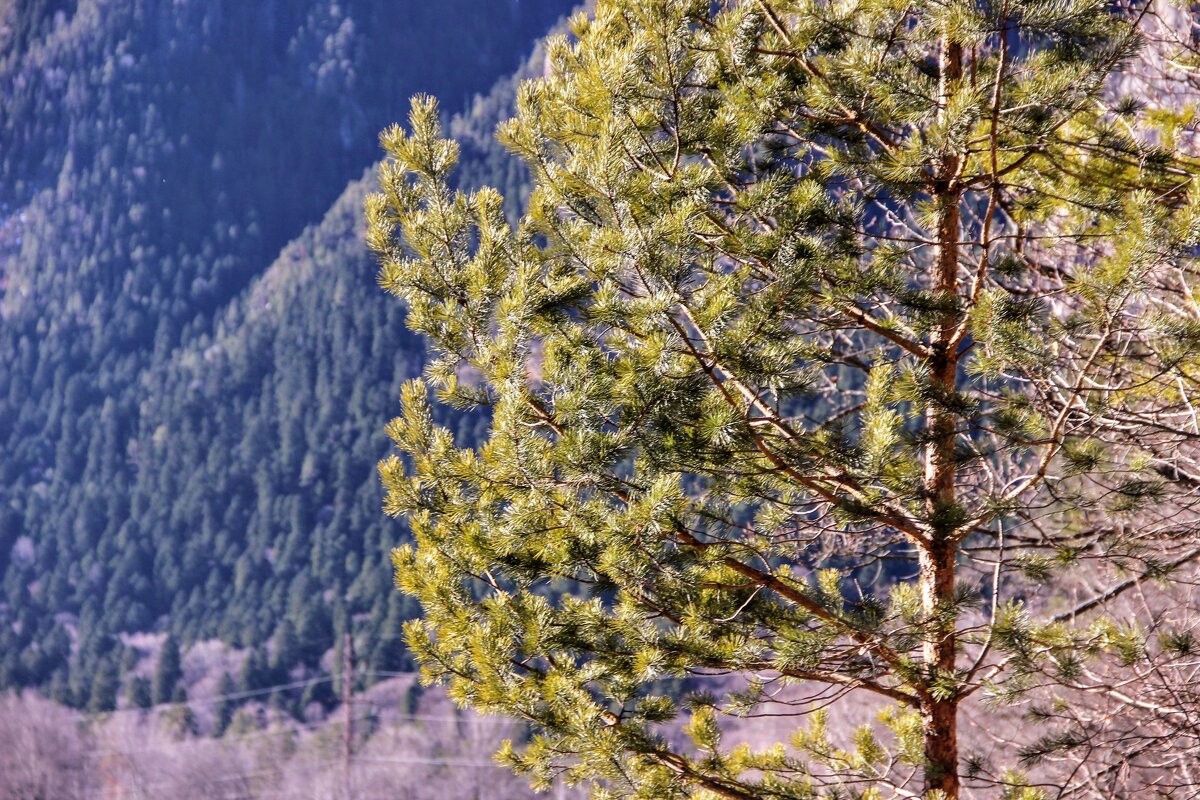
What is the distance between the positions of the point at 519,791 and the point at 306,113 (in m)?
39.9

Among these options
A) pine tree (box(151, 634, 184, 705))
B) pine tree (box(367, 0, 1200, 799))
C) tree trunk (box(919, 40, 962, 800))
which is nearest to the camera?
pine tree (box(367, 0, 1200, 799))

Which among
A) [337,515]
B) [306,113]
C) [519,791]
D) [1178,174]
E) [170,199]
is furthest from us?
[306,113]

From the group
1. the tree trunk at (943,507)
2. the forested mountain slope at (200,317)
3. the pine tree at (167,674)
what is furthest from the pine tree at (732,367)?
the pine tree at (167,674)

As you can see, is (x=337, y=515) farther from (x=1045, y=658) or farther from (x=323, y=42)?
(x=1045, y=658)

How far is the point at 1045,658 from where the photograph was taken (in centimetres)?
310

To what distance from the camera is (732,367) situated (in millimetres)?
2936

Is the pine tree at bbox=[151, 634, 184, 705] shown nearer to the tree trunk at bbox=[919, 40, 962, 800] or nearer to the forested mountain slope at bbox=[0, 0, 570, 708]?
the forested mountain slope at bbox=[0, 0, 570, 708]

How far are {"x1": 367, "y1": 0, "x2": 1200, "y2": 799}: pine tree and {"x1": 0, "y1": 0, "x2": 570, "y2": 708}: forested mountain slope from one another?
97.3ft

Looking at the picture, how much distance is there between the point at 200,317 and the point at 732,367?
161 ft

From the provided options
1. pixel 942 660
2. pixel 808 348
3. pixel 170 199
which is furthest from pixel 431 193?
pixel 170 199

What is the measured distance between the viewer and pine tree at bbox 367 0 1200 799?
9.52ft

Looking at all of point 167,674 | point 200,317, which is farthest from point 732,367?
point 200,317

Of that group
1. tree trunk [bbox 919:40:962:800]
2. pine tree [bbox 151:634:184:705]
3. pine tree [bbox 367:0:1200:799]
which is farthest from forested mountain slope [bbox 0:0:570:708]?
tree trunk [bbox 919:40:962:800]

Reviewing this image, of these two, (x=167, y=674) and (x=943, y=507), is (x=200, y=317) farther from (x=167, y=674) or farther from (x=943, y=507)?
(x=943, y=507)
